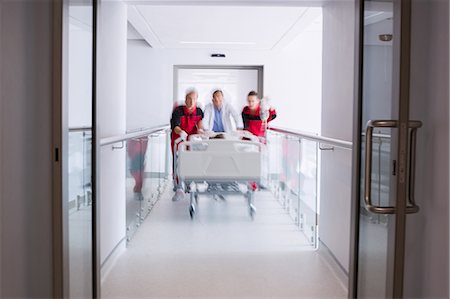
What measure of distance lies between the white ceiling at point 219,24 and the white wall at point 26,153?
12.5 feet

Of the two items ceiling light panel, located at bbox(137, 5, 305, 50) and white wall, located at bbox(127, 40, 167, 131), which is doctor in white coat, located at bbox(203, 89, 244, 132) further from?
white wall, located at bbox(127, 40, 167, 131)

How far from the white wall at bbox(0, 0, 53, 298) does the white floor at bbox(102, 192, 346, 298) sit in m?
1.37

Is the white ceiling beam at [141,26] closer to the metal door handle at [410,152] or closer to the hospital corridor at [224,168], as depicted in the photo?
the hospital corridor at [224,168]

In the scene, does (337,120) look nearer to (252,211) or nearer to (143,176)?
(252,211)

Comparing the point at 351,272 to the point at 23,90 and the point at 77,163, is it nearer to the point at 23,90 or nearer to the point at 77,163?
the point at 77,163

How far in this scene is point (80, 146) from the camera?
2838mm

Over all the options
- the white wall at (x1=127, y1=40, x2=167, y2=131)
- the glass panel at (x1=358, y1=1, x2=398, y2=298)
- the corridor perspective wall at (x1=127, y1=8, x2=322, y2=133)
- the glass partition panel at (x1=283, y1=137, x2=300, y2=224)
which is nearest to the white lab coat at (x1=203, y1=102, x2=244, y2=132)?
the glass partition panel at (x1=283, y1=137, x2=300, y2=224)

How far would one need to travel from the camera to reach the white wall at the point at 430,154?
7.85ft

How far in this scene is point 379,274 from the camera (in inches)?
106

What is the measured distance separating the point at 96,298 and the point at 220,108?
5854 mm

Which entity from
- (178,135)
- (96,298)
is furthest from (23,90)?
(178,135)

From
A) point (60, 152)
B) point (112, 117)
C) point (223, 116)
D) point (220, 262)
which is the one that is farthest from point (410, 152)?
point (223, 116)

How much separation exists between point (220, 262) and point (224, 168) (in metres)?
1.83

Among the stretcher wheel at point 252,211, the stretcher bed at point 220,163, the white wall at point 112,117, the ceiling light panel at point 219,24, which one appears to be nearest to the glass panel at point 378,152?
the white wall at point 112,117
